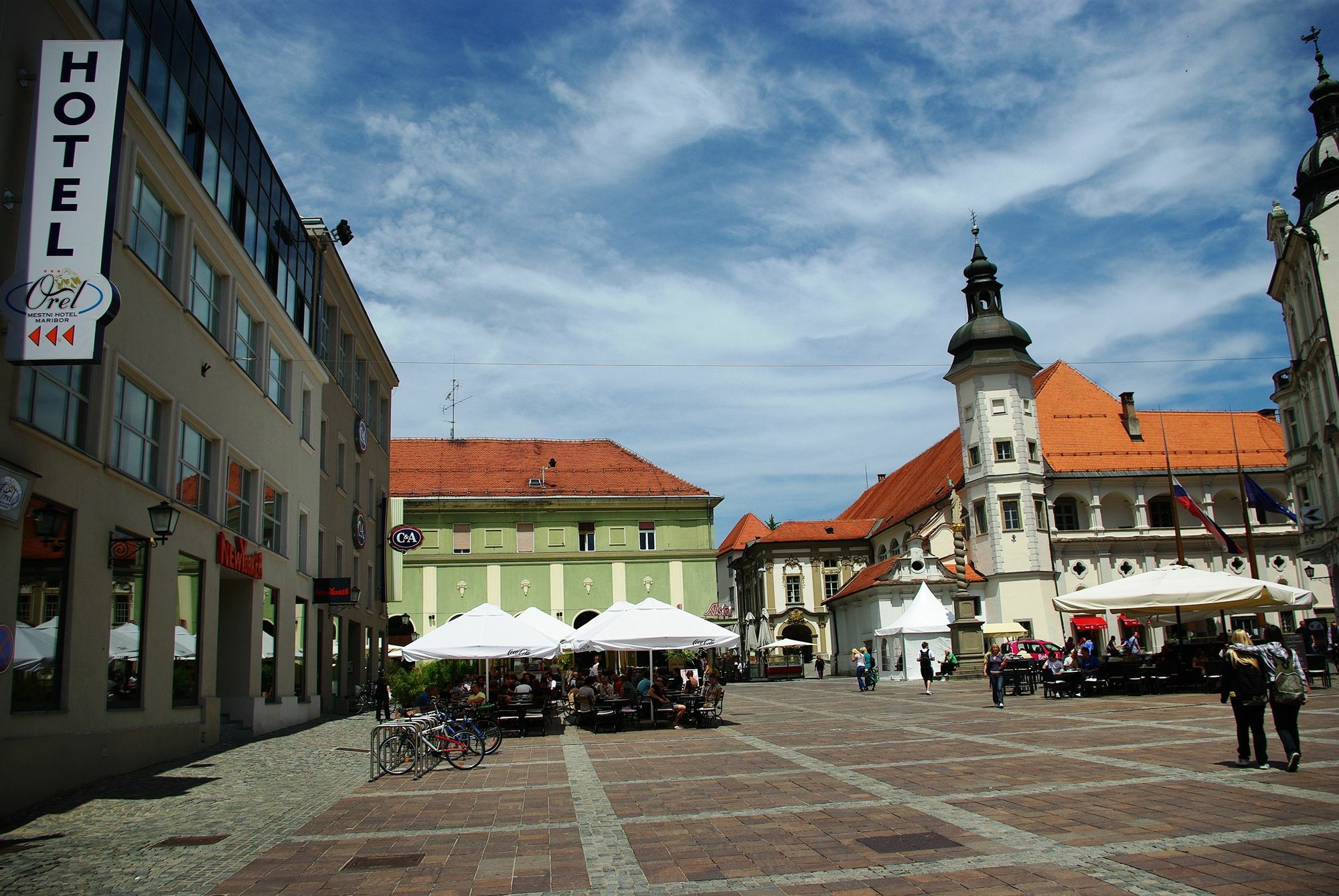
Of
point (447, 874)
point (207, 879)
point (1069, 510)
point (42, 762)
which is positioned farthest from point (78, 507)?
point (1069, 510)

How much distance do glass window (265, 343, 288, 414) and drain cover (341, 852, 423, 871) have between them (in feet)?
52.7

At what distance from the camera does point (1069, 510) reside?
59656 mm

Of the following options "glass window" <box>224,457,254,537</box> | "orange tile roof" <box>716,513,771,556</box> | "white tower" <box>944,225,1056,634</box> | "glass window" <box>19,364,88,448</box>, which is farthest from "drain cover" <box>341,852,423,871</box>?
"orange tile roof" <box>716,513,771,556</box>

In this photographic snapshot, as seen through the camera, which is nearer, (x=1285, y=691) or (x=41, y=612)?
(x=1285, y=691)

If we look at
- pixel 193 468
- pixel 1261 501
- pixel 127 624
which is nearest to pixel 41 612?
pixel 127 624

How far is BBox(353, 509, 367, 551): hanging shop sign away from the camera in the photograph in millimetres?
33062

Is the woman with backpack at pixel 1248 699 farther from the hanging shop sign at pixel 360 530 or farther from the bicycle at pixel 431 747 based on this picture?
the hanging shop sign at pixel 360 530

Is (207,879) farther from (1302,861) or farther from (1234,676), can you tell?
(1234,676)

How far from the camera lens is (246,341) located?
2130 cm

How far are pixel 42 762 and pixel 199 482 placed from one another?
7377mm

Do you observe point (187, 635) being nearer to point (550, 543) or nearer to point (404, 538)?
point (404, 538)

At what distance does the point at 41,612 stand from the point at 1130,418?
62402 millimetres

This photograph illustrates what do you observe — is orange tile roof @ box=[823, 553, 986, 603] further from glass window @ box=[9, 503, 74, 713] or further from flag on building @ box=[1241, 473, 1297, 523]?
glass window @ box=[9, 503, 74, 713]

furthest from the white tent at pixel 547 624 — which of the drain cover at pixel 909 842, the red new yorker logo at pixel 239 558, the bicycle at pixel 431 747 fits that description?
the drain cover at pixel 909 842
